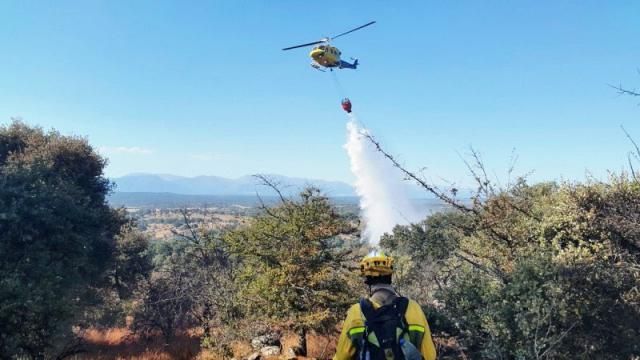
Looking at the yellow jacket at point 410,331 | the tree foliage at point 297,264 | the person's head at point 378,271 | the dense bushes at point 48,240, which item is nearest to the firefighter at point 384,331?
the yellow jacket at point 410,331

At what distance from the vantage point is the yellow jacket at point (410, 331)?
12.2ft

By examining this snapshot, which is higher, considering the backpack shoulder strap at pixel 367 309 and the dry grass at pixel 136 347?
the backpack shoulder strap at pixel 367 309

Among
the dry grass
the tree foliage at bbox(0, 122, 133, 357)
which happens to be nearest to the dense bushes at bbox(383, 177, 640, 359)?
the dry grass

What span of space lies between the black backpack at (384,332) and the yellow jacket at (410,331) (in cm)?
5

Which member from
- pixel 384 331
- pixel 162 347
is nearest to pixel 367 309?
pixel 384 331

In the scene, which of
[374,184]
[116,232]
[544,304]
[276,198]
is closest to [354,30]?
[276,198]

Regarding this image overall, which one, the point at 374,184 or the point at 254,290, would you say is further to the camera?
the point at 374,184

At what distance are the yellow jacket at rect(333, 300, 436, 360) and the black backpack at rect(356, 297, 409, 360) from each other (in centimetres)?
5

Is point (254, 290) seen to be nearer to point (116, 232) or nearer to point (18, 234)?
point (18, 234)

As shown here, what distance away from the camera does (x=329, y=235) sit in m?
12.3

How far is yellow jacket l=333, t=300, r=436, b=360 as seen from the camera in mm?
3723

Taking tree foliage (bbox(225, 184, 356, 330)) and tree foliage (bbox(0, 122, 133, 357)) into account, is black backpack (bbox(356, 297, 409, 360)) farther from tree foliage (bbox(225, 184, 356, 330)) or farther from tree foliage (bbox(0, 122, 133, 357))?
tree foliage (bbox(0, 122, 133, 357))

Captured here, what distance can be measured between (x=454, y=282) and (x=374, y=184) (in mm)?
164652

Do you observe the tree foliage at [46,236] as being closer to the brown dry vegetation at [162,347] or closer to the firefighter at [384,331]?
the brown dry vegetation at [162,347]
